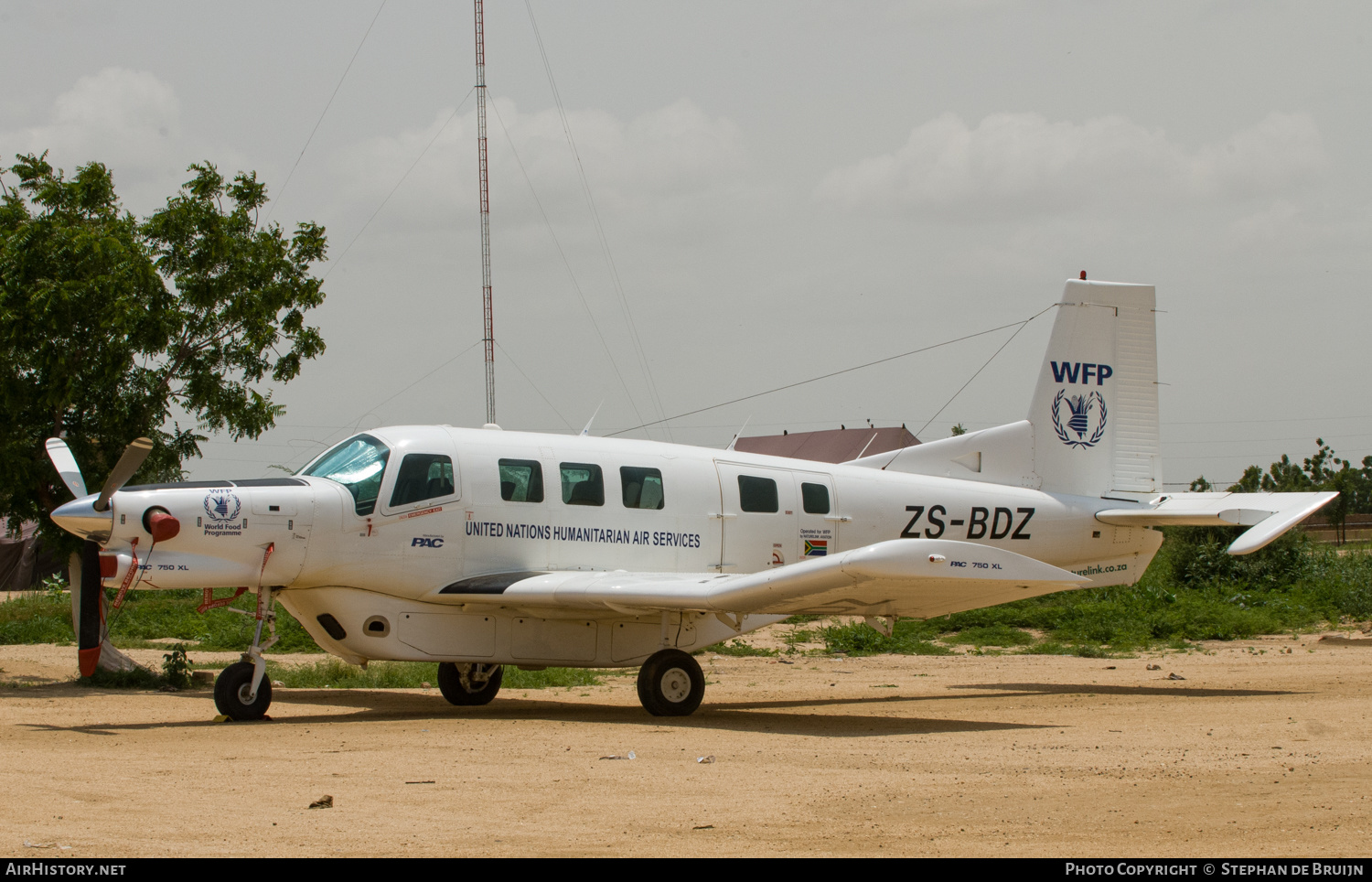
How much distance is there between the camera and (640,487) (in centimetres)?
1488

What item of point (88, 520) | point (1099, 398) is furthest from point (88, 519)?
point (1099, 398)

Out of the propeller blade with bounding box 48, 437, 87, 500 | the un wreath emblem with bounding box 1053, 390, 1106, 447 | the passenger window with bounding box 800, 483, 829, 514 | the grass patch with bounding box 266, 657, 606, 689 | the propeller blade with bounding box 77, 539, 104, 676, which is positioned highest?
the un wreath emblem with bounding box 1053, 390, 1106, 447

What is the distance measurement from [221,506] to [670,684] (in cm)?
493

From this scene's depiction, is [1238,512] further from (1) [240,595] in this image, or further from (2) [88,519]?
(2) [88,519]

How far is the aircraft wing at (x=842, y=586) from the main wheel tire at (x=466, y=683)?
189cm

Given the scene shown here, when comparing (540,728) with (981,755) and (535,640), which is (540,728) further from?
(981,755)

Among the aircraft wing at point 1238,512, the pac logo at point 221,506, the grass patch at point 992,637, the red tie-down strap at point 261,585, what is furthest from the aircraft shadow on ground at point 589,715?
the grass patch at point 992,637

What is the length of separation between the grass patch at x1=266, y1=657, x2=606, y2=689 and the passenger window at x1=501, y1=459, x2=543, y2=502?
13.7ft

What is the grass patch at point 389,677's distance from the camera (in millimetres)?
17969

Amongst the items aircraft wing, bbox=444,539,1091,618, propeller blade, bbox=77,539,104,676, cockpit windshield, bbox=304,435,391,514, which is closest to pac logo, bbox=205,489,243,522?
cockpit windshield, bbox=304,435,391,514

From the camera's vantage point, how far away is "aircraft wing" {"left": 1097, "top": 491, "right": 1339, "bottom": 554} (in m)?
14.9

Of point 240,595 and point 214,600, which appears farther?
point 214,600

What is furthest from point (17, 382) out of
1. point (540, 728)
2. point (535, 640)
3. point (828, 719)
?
point (828, 719)

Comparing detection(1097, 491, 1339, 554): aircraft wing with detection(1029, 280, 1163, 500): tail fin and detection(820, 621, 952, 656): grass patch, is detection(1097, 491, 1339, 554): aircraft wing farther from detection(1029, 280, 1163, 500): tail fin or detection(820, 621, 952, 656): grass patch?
detection(820, 621, 952, 656): grass patch
